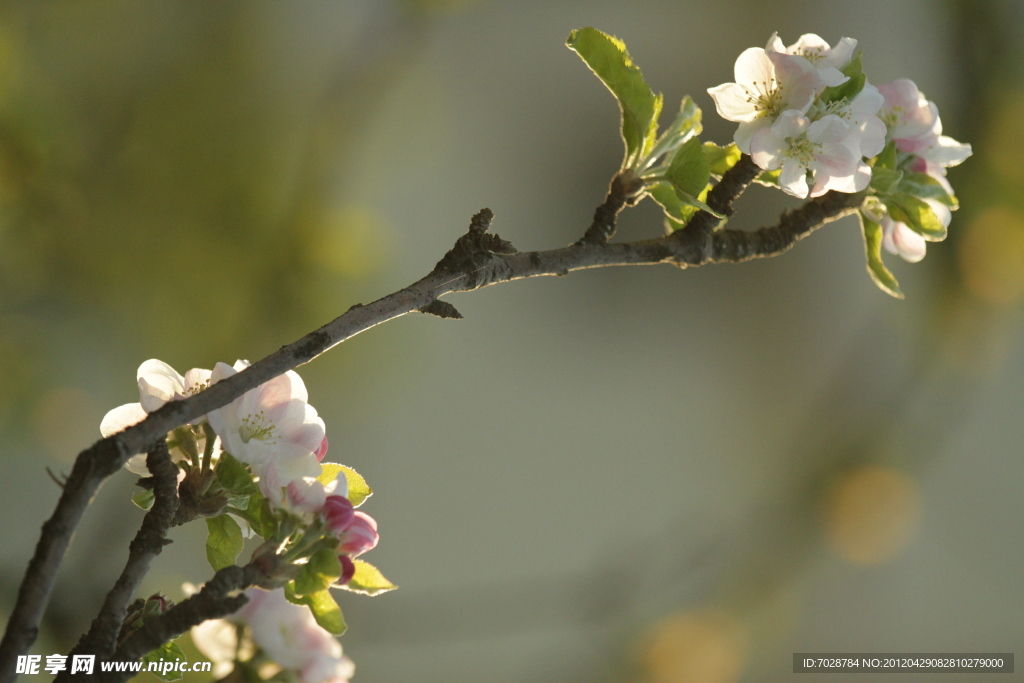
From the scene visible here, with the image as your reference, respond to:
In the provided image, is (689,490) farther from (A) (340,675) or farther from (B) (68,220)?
(A) (340,675)

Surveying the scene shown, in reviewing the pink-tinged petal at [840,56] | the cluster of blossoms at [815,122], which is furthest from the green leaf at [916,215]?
the pink-tinged petal at [840,56]

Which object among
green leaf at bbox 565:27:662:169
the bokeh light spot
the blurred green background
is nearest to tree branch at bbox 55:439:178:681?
green leaf at bbox 565:27:662:169

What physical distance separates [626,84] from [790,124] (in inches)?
3.5

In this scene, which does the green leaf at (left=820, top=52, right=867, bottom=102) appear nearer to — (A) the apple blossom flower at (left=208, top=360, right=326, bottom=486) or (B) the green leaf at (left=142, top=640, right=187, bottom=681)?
(A) the apple blossom flower at (left=208, top=360, right=326, bottom=486)

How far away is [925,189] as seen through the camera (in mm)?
458

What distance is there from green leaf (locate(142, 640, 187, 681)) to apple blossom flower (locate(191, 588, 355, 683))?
0.01 metres

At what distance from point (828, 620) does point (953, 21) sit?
1.56 meters

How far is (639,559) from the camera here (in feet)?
5.57

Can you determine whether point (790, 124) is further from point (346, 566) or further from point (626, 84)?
point (346, 566)

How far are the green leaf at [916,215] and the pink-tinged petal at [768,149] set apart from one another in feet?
0.40

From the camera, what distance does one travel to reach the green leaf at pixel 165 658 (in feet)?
1.03

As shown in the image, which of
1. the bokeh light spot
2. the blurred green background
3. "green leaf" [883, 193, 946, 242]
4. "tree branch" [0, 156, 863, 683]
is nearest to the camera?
"tree branch" [0, 156, 863, 683]

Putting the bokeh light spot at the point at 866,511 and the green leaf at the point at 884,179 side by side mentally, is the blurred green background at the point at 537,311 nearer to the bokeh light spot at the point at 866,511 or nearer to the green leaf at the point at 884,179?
the bokeh light spot at the point at 866,511

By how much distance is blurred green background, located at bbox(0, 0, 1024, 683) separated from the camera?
128cm
